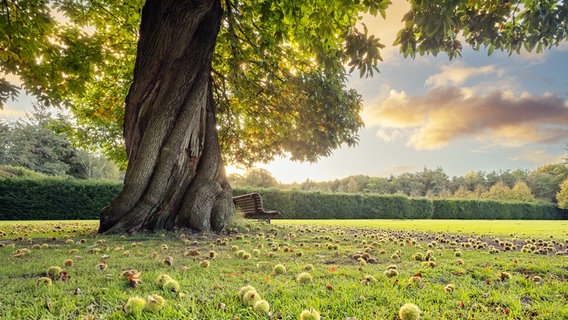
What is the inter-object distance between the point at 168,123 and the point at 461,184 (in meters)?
86.4

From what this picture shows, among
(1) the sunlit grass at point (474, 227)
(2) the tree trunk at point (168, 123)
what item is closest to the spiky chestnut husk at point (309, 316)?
(2) the tree trunk at point (168, 123)

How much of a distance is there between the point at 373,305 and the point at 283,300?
60cm

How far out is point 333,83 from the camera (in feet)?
28.2

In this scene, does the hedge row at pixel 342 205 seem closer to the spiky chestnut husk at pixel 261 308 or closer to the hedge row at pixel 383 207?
the hedge row at pixel 383 207

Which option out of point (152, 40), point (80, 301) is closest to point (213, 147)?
point (152, 40)

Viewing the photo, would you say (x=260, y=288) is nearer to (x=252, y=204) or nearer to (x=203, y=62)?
(x=203, y=62)

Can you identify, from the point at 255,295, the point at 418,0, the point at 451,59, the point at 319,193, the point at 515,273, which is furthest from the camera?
the point at 319,193

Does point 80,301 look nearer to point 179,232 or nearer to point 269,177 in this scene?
point 179,232

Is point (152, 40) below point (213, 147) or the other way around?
the other way around

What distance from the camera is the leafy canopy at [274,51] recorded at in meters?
5.42

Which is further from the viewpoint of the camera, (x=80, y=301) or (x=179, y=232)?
(x=179, y=232)

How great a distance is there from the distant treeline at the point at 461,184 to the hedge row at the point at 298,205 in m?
18.2

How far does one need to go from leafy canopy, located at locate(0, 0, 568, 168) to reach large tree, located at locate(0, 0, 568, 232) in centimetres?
3

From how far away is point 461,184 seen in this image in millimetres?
78188
